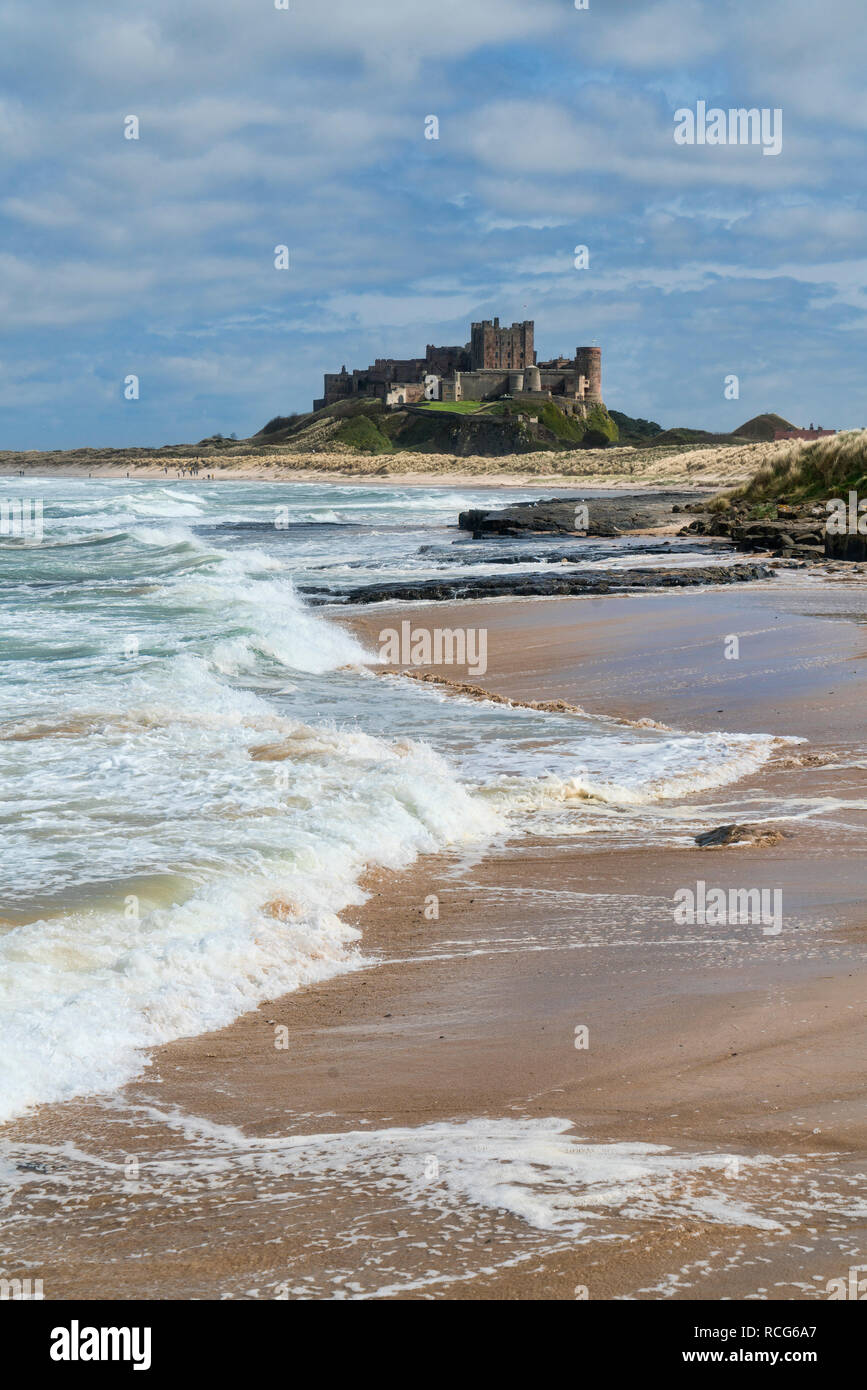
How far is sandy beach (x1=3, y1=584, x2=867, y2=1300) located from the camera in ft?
8.87

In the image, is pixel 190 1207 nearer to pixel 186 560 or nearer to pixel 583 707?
pixel 583 707

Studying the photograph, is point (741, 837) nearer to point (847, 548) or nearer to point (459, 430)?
point (847, 548)

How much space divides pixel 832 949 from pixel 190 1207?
2886 mm

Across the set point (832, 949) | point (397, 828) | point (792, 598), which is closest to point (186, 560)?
point (792, 598)

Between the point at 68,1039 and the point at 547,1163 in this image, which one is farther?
the point at 68,1039

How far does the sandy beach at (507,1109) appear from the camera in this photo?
2.71 metres

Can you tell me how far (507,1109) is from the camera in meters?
3.57

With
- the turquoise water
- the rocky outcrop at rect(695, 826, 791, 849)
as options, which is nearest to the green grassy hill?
the turquoise water

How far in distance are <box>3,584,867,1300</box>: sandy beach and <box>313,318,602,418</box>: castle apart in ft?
429

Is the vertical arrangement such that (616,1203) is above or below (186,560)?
below

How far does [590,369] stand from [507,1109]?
144m

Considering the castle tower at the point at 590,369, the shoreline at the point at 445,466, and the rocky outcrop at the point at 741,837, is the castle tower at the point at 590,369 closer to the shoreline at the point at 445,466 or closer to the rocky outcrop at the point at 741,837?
the shoreline at the point at 445,466
